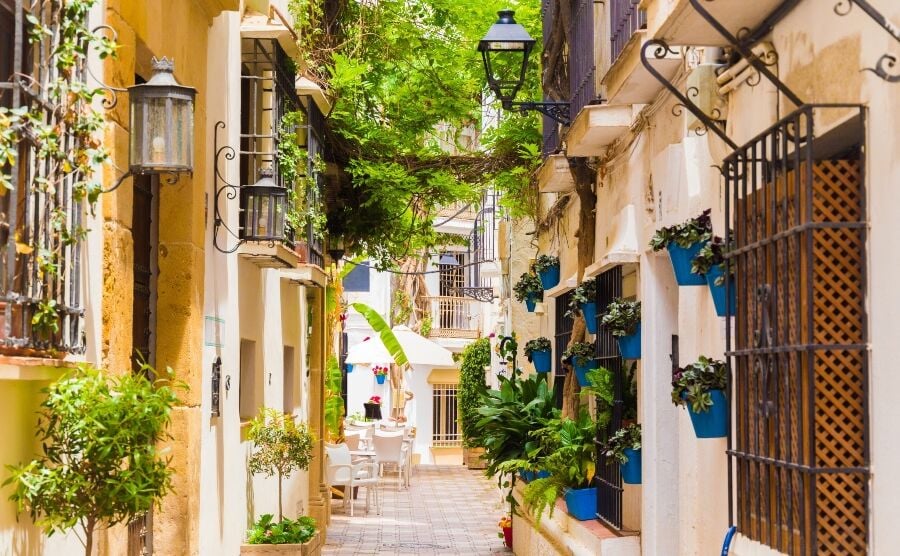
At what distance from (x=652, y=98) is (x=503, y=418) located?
19.0ft

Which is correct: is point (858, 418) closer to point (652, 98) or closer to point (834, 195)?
point (834, 195)

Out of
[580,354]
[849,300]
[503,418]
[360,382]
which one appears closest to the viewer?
[849,300]

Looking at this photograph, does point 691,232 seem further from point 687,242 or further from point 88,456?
point 88,456

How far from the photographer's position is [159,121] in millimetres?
6547

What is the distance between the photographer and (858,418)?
517 centimetres

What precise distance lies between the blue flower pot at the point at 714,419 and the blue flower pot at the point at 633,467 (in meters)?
3.35

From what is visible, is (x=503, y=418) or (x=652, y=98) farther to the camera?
(x=503, y=418)

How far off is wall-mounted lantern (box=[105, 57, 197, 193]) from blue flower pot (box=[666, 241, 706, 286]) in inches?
112

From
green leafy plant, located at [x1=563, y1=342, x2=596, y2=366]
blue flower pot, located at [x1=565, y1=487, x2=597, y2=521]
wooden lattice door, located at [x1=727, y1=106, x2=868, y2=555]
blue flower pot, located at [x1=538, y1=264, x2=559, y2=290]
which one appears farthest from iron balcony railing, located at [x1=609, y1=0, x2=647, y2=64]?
blue flower pot, located at [x1=538, y1=264, x2=559, y2=290]

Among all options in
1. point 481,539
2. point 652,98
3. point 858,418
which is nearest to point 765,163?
point 858,418

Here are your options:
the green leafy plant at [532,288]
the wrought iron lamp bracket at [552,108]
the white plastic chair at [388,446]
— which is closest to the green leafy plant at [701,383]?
the wrought iron lamp bracket at [552,108]

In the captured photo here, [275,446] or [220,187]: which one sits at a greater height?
[220,187]

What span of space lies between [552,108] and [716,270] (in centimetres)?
674

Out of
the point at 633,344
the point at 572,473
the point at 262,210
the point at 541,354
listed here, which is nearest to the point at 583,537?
the point at 572,473
